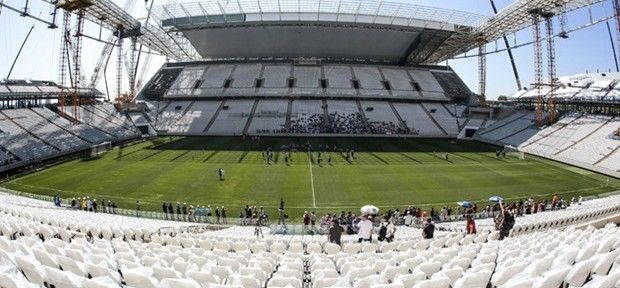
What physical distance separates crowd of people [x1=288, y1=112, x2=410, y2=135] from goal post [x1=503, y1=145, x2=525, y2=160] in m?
16.0

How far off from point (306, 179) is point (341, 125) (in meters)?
33.1

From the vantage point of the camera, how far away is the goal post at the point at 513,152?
179 ft

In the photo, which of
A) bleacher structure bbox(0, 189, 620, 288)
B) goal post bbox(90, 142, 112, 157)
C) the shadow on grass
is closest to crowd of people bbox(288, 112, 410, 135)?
the shadow on grass

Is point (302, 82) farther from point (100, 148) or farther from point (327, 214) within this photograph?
point (327, 214)

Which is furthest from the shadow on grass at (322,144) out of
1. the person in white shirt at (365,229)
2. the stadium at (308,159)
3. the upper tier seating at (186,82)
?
the person in white shirt at (365,229)

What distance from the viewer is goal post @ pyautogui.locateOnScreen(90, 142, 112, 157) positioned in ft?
171

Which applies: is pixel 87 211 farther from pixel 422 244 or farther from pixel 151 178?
pixel 422 244

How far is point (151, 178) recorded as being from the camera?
39875 millimetres

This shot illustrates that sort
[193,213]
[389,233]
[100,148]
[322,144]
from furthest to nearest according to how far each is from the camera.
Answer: [322,144]
[100,148]
[193,213]
[389,233]

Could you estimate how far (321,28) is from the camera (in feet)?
274

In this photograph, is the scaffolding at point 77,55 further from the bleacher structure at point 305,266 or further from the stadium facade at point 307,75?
the bleacher structure at point 305,266

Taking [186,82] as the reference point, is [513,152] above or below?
below

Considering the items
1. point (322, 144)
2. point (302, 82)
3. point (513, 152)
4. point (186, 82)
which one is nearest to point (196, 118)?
point (186, 82)

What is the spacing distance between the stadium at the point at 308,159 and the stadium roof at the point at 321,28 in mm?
364
